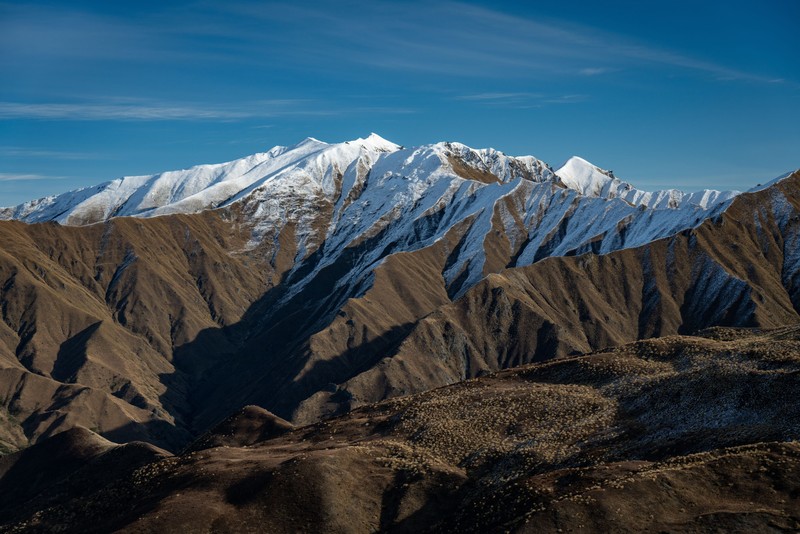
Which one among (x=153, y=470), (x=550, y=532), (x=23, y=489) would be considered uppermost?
(x=550, y=532)

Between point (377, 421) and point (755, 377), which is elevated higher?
point (755, 377)

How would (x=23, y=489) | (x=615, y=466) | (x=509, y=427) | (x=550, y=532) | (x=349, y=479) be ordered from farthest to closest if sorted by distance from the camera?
(x=23, y=489) → (x=509, y=427) → (x=349, y=479) → (x=615, y=466) → (x=550, y=532)

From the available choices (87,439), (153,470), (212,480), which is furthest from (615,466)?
(87,439)

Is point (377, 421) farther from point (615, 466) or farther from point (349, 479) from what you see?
point (615, 466)

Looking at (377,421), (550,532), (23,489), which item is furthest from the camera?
(23,489)

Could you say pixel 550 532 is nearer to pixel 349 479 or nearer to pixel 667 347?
pixel 349 479

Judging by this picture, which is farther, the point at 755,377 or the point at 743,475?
the point at 755,377
